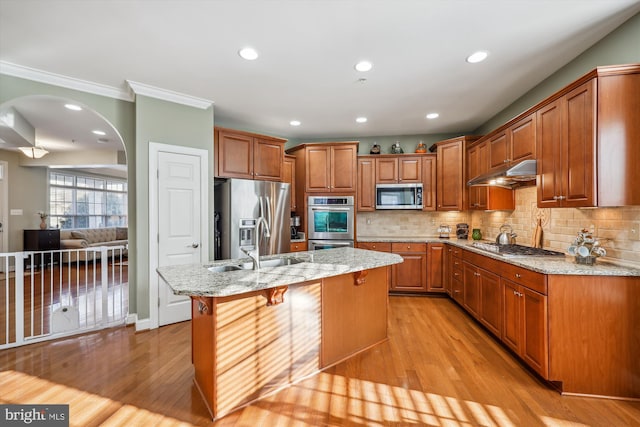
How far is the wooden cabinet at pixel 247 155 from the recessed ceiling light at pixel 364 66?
1.87m

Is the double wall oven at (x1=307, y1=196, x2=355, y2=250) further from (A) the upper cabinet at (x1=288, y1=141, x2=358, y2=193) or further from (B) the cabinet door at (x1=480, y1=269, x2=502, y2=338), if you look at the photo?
(B) the cabinet door at (x1=480, y1=269, x2=502, y2=338)

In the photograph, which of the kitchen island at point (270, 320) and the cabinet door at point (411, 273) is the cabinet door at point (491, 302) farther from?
the cabinet door at point (411, 273)

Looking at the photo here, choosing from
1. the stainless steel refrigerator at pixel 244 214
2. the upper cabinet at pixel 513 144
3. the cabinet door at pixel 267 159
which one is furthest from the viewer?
the cabinet door at pixel 267 159

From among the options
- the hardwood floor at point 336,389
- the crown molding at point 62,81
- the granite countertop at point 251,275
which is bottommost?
the hardwood floor at point 336,389

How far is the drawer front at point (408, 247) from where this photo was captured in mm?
4250

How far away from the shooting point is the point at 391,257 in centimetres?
260

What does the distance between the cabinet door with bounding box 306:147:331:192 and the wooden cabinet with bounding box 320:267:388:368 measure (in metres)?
2.15

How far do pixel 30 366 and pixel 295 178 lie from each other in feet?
12.1

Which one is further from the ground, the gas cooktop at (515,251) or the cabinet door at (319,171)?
the cabinet door at (319,171)

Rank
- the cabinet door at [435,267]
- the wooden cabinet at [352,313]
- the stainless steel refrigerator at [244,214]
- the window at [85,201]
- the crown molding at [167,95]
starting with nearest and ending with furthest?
the wooden cabinet at [352,313] → the crown molding at [167,95] → the stainless steel refrigerator at [244,214] → the cabinet door at [435,267] → the window at [85,201]

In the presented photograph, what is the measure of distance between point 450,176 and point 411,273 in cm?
165

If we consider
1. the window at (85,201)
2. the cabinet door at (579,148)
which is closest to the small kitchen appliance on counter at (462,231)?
the cabinet door at (579,148)

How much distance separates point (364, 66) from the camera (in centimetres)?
262

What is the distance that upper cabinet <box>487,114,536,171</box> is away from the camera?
8.75 feet
